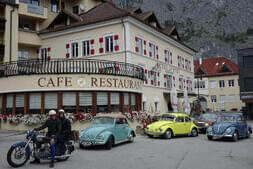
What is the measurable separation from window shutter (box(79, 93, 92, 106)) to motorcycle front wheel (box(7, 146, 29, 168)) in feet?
31.9

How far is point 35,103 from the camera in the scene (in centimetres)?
1791

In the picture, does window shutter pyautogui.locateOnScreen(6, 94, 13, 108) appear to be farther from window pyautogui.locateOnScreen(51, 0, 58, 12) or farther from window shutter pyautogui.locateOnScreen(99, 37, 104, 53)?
window pyautogui.locateOnScreen(51, 0, 58, 12)

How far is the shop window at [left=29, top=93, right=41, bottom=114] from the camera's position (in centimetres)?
1788

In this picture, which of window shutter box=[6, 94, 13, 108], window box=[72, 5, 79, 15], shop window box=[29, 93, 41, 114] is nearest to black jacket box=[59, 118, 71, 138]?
shop window box=[29, 93, 41, 114]

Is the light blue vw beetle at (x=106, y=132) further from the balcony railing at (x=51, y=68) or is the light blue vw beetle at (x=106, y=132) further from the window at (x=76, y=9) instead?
the window at (x=76, y=9)

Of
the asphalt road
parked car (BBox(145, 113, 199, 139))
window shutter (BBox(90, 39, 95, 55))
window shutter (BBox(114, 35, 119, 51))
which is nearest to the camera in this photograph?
the asphalt road

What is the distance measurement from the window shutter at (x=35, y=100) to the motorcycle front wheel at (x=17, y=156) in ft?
32.6

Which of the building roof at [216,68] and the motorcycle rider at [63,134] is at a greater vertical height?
the building roof at [216,68]

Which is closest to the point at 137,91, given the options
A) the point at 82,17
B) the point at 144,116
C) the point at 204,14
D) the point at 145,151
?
the point at 144,116

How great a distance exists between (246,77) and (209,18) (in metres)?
77.3

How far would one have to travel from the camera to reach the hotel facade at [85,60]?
704 inches

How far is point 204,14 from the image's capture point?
373 feet

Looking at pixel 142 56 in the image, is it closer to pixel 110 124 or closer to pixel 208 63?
pixel 110 124

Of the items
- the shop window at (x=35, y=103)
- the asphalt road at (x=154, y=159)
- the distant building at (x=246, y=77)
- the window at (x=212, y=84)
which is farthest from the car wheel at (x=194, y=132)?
the window at (x=212, y=84)
